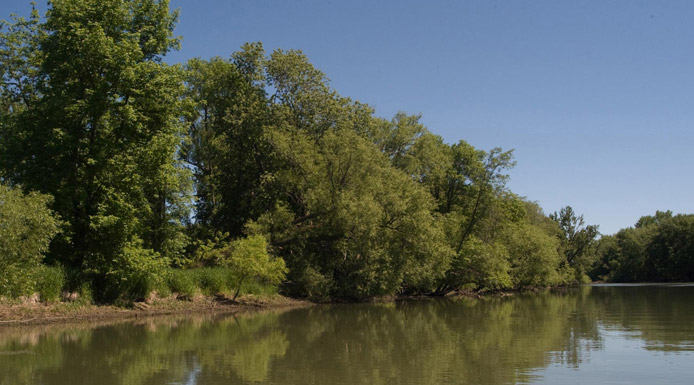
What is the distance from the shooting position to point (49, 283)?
23.9 meters

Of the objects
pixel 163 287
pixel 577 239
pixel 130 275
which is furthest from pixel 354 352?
pixel 577 239

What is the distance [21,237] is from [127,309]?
6597 millimetres

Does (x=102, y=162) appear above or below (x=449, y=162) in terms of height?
below

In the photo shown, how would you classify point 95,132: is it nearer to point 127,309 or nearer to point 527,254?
point 127,309

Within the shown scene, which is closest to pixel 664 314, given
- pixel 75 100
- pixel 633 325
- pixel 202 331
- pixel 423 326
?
pixel 633 325

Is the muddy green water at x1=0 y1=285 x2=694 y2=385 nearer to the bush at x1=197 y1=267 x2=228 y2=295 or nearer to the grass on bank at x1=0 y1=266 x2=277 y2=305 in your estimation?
the grass on bank at x1=0 y1=266 x2=277 y2=305

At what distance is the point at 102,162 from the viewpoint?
1035 inches

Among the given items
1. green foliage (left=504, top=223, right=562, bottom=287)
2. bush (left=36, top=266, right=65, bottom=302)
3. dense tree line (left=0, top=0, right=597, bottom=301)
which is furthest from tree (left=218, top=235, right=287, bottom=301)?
green foliage (left=504, top=223, right=562, bottom=287)

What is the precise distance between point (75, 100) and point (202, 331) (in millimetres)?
12787

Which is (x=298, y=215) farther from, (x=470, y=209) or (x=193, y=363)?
(x=193, y=363)

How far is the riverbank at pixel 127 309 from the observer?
22250 millimetres

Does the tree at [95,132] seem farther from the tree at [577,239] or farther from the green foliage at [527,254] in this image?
the tree at [577,239]

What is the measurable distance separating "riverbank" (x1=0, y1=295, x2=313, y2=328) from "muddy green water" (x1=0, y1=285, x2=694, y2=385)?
2025mm

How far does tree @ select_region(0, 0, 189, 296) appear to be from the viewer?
26.2 meters
